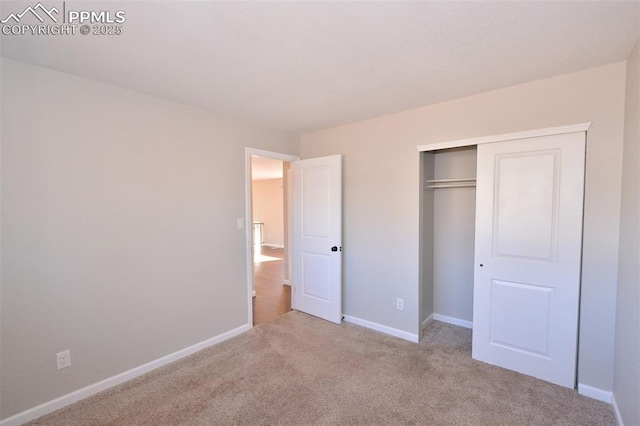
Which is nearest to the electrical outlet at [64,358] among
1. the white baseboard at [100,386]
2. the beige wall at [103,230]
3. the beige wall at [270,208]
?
the beige wall at [103,230]

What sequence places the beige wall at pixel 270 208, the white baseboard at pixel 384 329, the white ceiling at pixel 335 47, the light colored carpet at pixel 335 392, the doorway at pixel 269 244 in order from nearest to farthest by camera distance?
the white ceiling at pixel 335 47
the light colored carpet at pixel 335 392
the white baseboard at pixel 384 329
the doorway at pixel 269 244
the beige wall at pixel 270 208

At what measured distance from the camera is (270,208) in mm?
10141

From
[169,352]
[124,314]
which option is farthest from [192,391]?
[124,314]

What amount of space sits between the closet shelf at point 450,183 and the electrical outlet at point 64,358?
3.58m

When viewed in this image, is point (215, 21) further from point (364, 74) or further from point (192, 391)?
point (192, 391)

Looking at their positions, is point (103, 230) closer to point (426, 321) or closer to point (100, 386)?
point (100, 386)

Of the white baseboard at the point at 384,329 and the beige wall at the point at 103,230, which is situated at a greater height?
the beige wall at the point at 103,230

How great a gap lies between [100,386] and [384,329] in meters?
2.68

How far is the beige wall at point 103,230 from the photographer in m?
1.90

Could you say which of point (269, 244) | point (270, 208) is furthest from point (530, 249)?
point (269, 244)

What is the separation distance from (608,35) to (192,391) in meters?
3.71

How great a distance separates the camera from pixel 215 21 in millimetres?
1526

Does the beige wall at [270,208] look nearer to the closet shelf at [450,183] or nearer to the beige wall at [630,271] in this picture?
the closet shelf at [450,183]

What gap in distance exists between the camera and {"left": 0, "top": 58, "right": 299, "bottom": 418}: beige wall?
6.23 feet
